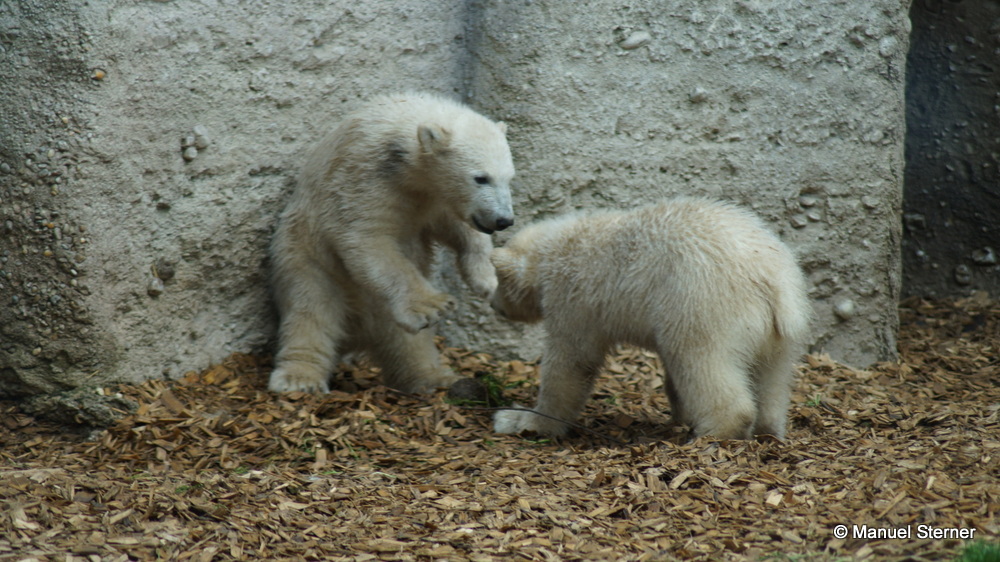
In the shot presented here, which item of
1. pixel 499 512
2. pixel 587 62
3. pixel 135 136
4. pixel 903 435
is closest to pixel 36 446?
pixel 135 136

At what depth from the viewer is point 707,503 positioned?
379cm

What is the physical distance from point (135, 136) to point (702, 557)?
365 cm

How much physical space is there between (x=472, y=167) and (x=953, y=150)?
4.31 metres

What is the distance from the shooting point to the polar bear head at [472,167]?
5.27 meters

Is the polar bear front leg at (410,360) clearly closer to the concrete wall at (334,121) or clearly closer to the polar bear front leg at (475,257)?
the polar bear front leg at (475,257)

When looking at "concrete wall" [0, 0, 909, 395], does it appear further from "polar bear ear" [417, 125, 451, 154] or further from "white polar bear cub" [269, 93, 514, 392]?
"polar bear ear" [417, 125, 451, 154]

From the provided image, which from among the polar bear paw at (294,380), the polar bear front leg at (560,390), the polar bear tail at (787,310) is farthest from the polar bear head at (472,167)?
the polar bear tail at (787,310)

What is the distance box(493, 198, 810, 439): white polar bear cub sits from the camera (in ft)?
14.3

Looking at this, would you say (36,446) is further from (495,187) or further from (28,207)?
(495,187)

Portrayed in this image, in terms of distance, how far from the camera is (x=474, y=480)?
433cm

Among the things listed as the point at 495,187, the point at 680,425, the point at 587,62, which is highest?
the point at 587,62

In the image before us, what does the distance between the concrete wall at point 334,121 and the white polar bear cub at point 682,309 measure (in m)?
1.36

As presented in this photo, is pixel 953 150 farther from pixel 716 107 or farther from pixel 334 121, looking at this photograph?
pixel 334 121

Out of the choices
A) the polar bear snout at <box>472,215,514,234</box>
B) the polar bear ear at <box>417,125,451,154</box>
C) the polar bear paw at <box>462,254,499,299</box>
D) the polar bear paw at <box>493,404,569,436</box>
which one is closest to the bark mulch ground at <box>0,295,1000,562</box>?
the polar bear paw at <box>493,404,569,436</box>
